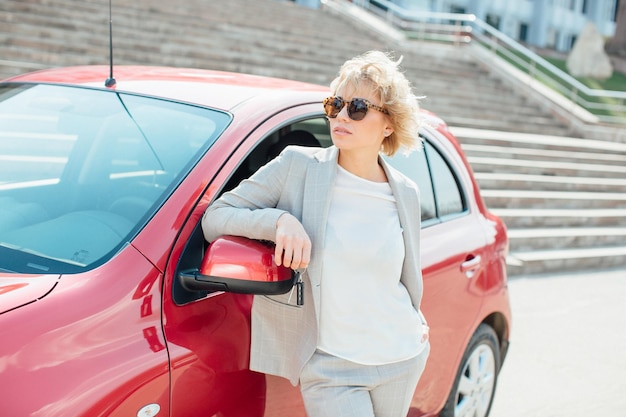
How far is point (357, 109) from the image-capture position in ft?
6.57

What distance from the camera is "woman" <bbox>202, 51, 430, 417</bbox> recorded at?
1.93 m

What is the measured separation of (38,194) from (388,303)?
3.90 ft

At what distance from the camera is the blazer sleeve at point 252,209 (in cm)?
187

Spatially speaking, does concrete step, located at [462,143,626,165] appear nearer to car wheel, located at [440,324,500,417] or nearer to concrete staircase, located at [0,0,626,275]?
concrete staircase, located at [0,0,626,275]

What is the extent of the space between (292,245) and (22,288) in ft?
2.22

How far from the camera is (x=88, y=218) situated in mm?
2070

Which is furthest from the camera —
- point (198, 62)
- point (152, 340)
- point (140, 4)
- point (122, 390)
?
point (140, 4)

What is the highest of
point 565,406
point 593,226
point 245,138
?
point 245,138

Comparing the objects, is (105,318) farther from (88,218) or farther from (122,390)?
(88,218)

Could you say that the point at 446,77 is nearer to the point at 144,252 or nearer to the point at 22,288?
the point at 144,252

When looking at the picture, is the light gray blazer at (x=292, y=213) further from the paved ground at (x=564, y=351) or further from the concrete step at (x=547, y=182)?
the concrete step at (x=547, y=182)

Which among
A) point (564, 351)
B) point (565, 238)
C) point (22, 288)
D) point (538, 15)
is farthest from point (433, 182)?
point (538, 15)

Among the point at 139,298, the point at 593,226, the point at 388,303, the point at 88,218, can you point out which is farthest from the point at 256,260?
the point at 593,226

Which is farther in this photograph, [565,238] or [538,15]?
[538,15]
